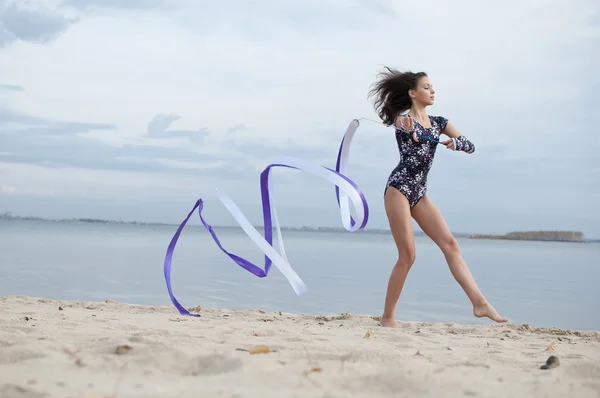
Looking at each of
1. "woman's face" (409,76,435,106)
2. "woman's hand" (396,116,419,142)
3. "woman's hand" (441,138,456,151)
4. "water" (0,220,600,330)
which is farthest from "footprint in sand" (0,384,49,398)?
"water" (0,220,600,330)

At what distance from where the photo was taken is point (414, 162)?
5242mm

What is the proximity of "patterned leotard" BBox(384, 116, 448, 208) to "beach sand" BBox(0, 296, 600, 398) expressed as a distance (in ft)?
4.16

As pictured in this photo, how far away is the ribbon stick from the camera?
4.75 metres

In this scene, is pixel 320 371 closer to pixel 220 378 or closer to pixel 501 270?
pixel 220 378

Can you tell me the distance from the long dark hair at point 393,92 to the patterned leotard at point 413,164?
29 centimetres

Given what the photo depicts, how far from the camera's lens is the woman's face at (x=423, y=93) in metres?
5.46

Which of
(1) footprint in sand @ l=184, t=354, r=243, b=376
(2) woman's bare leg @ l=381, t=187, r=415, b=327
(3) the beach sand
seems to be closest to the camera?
(3) the beach sand

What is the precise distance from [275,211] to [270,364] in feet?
7.97

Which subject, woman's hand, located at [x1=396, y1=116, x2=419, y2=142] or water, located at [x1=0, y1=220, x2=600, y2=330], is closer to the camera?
woman's hand, located at [x1=396, y1=116, x2=419, y2=142]

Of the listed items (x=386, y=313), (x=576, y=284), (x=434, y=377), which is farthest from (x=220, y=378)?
(x=576, y=284)

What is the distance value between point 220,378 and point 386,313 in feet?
8.94

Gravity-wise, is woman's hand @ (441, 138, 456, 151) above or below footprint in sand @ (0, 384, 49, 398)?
above

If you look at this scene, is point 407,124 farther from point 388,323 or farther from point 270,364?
point 270,364

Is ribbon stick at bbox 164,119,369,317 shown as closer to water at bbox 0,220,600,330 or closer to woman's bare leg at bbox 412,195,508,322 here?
woman's bare leg at bbox 412,195,508,322
